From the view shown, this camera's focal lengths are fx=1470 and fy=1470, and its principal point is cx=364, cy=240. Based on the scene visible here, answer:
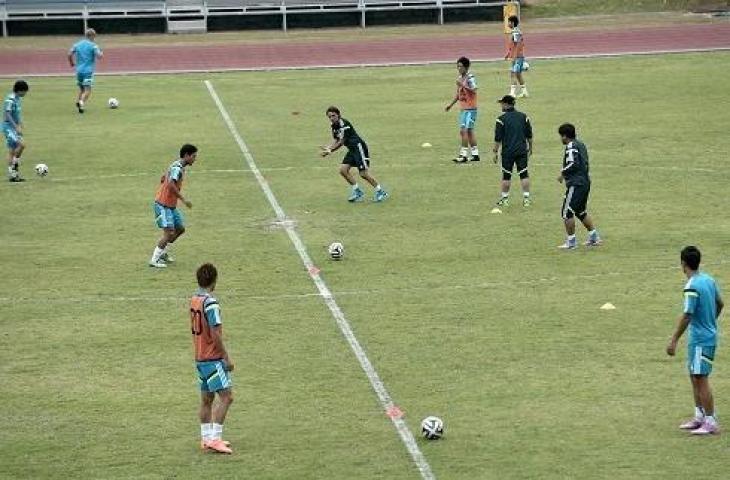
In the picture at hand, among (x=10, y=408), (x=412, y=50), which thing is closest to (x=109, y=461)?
(x=10, y=408)

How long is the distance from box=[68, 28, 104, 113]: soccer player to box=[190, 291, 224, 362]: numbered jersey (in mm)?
30150

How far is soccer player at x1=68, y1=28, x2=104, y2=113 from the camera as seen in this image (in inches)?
1791

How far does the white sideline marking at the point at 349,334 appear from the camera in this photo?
16172mm

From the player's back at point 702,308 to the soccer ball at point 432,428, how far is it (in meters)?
2.96

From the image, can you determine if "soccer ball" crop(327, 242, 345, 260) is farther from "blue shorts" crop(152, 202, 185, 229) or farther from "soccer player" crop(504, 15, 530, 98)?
"soccer player" crop(504, 15, 530, 98)

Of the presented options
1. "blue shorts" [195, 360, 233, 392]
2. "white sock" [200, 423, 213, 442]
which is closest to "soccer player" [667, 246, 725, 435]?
"blue shorts" [195, 360, 233, 392]

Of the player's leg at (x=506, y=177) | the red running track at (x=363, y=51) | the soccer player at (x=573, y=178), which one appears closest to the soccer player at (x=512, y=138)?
the player's leg at (x=506, y=177)

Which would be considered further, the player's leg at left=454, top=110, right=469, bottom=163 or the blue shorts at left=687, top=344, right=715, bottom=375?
the player's leg at left=454, top=110, right=469, bottom=163

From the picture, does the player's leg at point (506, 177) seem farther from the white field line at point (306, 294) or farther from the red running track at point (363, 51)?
the red running track at point (363, 51)

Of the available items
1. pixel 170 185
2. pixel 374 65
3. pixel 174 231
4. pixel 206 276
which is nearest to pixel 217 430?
pixel 206 276

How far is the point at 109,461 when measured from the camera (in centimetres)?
1612

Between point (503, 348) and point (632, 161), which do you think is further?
point (632, 161)

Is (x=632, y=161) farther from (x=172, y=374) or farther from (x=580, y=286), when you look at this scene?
(x=172, y=374)

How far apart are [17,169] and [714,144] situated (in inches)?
653
